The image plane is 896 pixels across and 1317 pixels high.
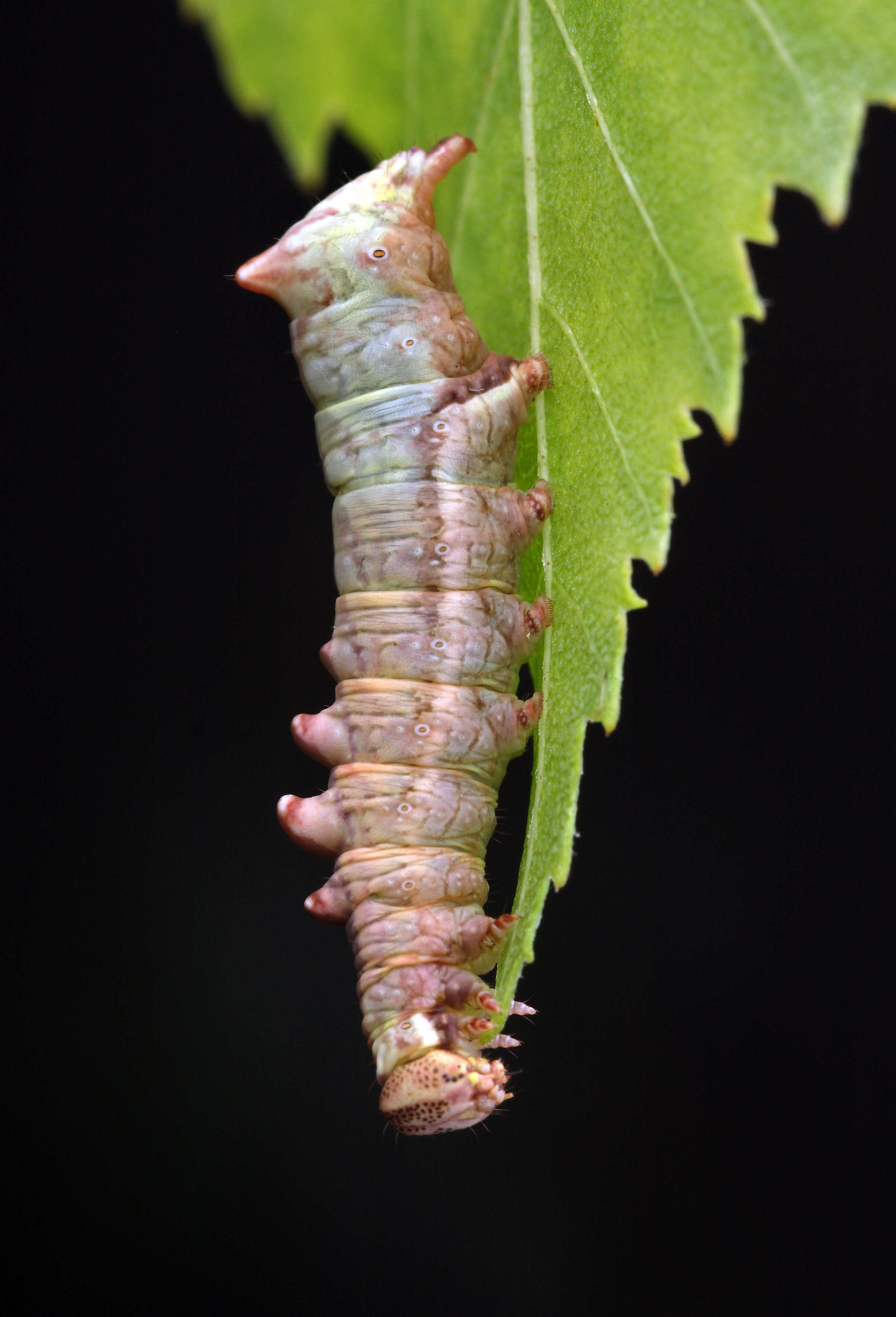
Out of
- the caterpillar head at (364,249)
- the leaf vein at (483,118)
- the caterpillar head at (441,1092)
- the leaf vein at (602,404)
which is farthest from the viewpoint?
the caterpillar head at (364,249)

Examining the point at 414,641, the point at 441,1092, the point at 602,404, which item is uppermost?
the point at 602,404

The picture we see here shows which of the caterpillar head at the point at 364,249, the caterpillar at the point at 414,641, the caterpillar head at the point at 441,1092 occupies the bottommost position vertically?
the caterpillar head at the point at 441,1092

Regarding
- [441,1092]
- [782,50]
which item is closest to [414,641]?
[441,1092]

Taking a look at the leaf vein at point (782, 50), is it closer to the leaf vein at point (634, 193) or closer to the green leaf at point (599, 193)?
the green leaf at point (599, 193)

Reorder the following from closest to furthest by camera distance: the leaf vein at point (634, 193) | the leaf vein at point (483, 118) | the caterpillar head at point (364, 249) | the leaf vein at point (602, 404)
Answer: the leaf vein at point (634, 193) → the leaf vein at point (602, 404) → the leaf vein at point (483, 118) → the caterpillar head at point (364, 249)

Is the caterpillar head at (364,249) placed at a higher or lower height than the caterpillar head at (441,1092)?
higher

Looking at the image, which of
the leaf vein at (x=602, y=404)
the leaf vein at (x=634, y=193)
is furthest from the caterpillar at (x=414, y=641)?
the leaf vein at (x=634, y=193)

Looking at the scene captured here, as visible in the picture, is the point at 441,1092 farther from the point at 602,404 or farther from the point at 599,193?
the point at 599,193
